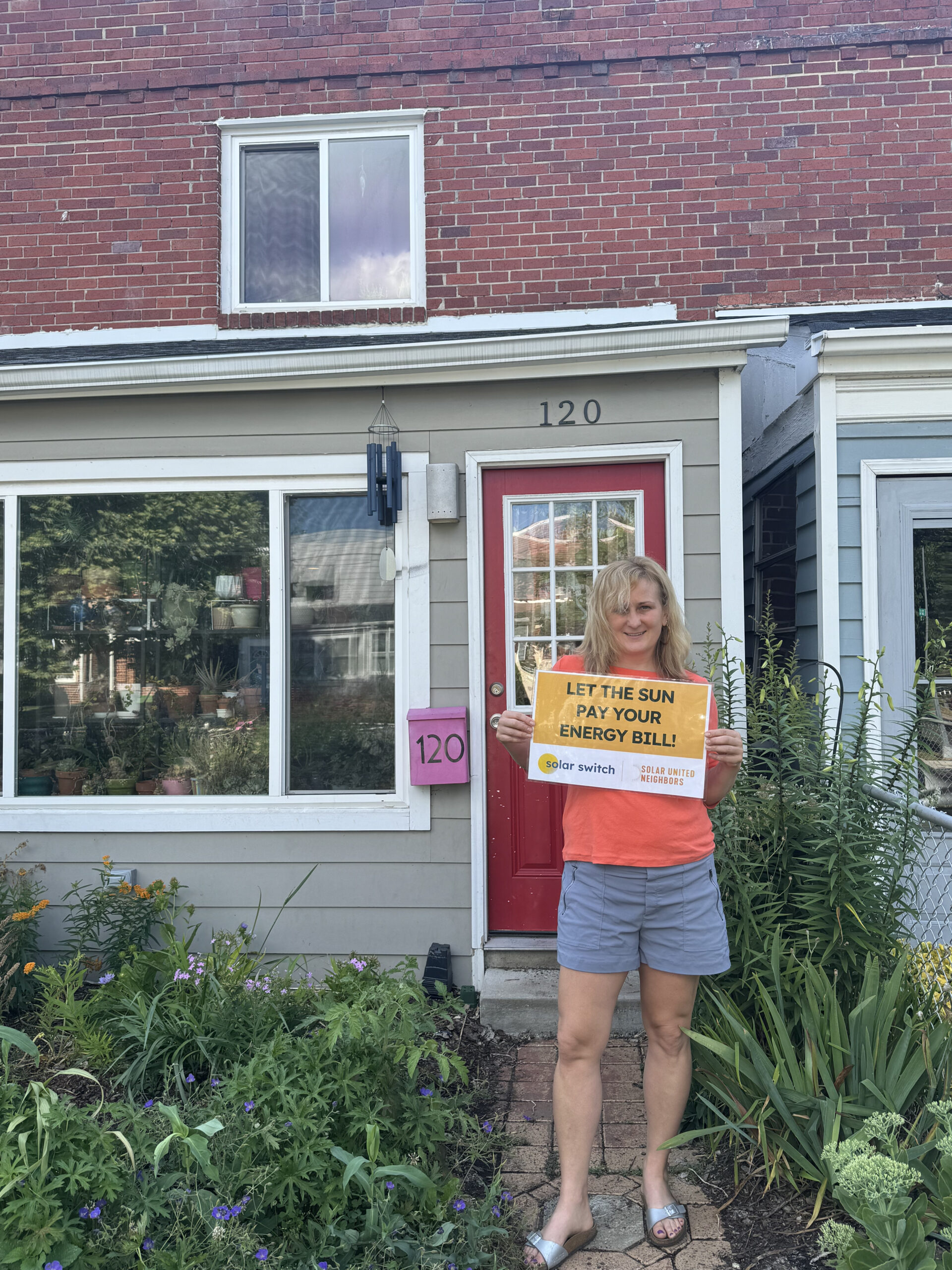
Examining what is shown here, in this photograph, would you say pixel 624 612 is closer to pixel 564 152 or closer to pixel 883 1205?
pixel 883 1205

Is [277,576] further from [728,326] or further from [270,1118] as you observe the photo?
[270,1118]

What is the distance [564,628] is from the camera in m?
4.37

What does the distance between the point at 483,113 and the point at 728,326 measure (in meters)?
3.05

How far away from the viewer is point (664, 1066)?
2.53m

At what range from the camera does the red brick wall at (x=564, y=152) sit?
5824mm

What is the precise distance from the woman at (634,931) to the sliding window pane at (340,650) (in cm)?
191

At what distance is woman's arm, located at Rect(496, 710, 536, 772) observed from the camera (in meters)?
2.61

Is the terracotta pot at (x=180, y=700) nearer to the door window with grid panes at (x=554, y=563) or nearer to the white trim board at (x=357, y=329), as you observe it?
the door window with grid panes at (x=554, y=563)

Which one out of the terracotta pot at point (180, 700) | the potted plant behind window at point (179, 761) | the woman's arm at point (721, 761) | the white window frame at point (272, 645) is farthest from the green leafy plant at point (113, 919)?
the woman's arm at point (721, 761)

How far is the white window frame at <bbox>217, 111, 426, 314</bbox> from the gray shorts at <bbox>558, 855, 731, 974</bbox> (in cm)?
446

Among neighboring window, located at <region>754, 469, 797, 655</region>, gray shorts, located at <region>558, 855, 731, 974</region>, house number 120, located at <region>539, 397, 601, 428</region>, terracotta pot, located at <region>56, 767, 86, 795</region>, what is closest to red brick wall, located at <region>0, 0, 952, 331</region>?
neighboring window, located at <region>754, 469, 797, 655</region>

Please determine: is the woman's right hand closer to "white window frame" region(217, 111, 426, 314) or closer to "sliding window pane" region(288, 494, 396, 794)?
"sliding window pane" region(288, 494, 396, 794)

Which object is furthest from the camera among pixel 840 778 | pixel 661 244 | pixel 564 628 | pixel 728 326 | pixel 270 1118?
pixel 661 244

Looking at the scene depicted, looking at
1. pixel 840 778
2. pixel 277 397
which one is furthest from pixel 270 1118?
pixel 277 397
